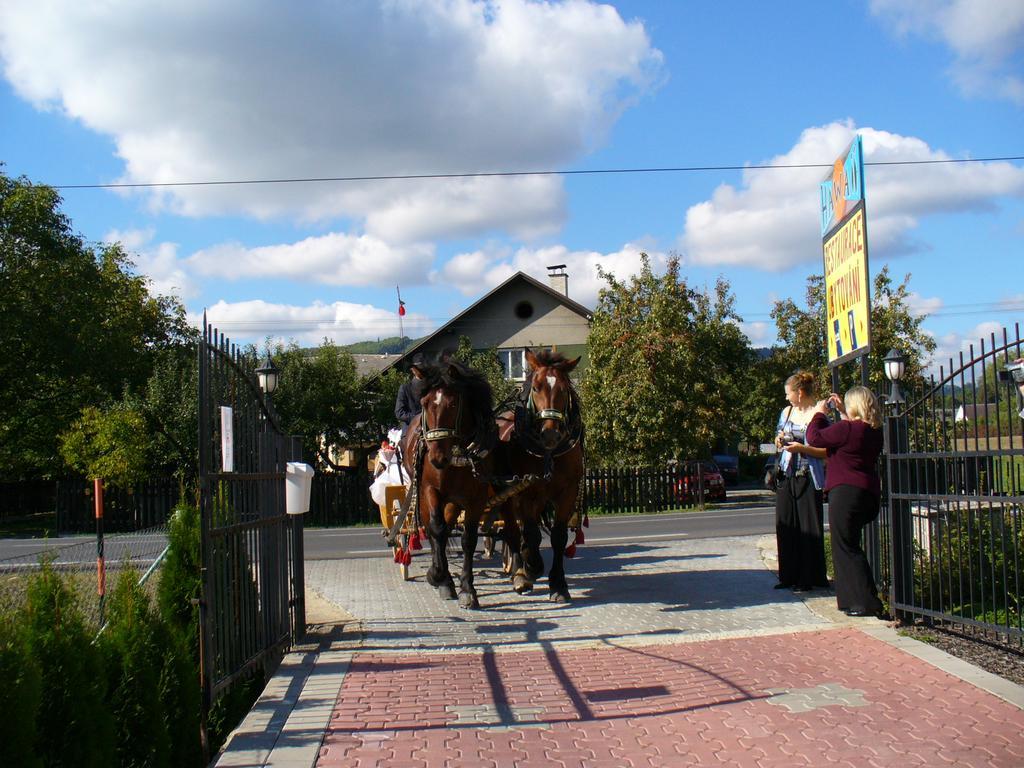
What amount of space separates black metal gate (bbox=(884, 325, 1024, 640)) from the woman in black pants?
937 mm

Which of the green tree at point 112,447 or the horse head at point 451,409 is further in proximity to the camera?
the green tree at point 112,447

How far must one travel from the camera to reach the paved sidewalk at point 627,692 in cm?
496

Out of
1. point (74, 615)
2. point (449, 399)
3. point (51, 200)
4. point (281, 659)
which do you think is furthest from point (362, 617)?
point (51, 200)

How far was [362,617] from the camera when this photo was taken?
9117 mm

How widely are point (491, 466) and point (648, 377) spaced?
71.9 feet

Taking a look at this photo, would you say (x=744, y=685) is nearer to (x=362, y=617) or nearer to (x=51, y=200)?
(x=362, y=617)

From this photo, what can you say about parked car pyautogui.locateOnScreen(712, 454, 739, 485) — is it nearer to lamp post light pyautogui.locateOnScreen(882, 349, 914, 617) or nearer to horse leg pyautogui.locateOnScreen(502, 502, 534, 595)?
horse leg pyautogui.locateOnScreen(502, 502, 534, 595)

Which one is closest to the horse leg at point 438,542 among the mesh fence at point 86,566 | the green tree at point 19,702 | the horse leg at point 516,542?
the horse leg at point 516,542

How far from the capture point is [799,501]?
942 cm

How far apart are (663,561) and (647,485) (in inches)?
713

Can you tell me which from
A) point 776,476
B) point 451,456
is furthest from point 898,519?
point 451,456

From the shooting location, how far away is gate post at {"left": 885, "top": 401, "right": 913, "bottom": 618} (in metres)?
7.87

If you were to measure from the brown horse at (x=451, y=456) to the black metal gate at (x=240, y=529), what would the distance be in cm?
139

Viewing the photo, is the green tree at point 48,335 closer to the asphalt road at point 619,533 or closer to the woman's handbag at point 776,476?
the asphalt road at point 619,533
